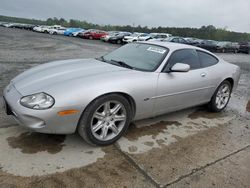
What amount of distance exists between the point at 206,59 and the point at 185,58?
2.04ft

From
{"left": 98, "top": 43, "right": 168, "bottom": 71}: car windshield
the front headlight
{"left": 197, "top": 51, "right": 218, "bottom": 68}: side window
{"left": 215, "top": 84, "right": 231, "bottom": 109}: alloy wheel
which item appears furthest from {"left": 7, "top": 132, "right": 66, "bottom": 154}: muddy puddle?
{"left": 215, "top": 84, "right": 231, "bottom": 109}: alloy wheel

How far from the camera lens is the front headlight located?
8.28 ft

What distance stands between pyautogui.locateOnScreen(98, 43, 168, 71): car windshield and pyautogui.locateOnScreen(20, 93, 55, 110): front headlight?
1350 millimetres

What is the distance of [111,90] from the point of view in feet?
9.20

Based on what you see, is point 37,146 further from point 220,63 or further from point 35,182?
point 220,63

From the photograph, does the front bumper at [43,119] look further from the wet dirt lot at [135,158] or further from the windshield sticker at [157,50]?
the windshield sticker at [157,50]

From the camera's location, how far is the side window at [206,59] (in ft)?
13.6

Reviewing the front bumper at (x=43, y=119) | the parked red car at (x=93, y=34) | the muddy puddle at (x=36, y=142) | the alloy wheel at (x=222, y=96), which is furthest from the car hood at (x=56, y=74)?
the parked red car at (x=93, y=34)

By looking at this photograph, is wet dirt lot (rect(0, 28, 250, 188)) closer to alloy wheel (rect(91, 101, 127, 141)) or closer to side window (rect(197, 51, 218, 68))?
Answer: alloy wheel (rect(91, 101, 127, 141))

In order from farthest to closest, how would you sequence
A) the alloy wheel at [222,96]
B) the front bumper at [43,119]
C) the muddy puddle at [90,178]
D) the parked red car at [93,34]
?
the parked red car at [93,34] → the alloy wheel at [222,96] → the front bumper at [43,119] → the muddy puddle at [90,178]

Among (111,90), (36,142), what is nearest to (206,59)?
(111,90)

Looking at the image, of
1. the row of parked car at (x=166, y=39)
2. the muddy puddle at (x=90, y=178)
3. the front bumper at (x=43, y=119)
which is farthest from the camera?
the row of parked car at (x=166, y=39)

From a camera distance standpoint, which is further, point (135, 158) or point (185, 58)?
point (185, 58)

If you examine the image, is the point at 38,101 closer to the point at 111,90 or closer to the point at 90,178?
the point at 111,90
